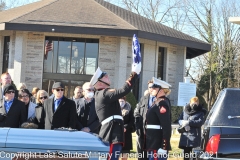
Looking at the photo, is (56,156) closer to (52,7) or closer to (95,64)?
(95,64)

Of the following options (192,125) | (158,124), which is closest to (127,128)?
(192,125)

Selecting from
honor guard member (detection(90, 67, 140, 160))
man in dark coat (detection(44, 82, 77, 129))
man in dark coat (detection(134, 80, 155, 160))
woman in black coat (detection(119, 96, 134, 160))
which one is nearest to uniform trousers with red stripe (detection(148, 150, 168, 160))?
man in dark coat (detection(134, 80, 155, 160))

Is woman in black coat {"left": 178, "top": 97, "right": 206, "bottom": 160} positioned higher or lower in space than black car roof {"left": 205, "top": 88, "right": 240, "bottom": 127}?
lower

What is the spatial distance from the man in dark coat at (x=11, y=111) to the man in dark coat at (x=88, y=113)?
1.30 m

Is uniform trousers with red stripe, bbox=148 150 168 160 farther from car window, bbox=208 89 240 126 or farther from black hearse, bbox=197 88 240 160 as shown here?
car window, bbox=208 89 240 126

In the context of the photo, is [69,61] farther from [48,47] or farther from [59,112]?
[59,112]

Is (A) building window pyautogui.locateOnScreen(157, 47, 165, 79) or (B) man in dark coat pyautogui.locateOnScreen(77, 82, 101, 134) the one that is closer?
(B) man in dark coat pyautogui.locateOnScreen(77, 82, 101, 134)

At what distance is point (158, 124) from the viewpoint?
8.52 m

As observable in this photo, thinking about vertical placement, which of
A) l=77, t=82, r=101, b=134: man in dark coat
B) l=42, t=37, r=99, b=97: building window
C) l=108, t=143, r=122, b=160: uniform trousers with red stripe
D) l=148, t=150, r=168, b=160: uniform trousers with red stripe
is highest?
l=42, t=37, r=99, b=97: building window

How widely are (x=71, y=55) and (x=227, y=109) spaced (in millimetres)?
19445

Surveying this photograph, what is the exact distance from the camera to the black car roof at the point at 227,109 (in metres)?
6.81

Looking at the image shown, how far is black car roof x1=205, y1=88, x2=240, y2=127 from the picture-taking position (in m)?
6.81

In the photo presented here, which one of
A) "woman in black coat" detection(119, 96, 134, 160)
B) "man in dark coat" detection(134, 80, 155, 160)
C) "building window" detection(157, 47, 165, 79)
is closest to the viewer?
"man in dark coat" detection(134, 80, 155, 160)

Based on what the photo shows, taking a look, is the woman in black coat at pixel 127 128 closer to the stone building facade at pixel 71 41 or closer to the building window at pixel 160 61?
the stone building facade at pixel 71 41
